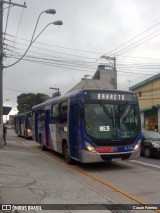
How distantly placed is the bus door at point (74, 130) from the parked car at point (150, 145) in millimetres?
5307

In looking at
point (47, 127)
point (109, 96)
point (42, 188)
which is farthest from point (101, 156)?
point (47, 127)

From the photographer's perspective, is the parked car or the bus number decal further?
the parked car

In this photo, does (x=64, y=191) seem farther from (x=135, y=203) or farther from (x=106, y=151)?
(x=106, y=151)

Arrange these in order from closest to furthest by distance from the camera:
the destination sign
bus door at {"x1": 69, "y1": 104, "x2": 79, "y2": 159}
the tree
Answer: the destination sign → bus door at {"x1": 69, "y1": 104, "x2": 79, "y2": 159} → the tree

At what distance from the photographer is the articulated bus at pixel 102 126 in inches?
530

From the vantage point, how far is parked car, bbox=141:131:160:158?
18.4 m

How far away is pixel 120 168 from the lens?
14398 mm

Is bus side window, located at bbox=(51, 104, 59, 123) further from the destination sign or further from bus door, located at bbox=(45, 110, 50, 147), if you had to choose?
the destination sign

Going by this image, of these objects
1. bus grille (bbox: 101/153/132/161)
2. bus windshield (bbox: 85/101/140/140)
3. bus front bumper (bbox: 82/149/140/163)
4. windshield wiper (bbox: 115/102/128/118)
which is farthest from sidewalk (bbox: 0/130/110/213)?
windshield wiper (bbox: 115/102/128/118)

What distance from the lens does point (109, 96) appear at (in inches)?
553

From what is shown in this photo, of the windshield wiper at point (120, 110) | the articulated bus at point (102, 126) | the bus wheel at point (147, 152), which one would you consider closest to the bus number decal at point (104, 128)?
the articulated bus at point (102, 126)

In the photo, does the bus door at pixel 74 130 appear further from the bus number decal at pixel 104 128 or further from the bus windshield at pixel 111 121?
the bus number decal at pixel 104 128

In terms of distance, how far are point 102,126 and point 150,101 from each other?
3146 cm

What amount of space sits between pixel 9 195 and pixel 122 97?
699 centimetres
